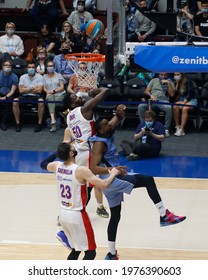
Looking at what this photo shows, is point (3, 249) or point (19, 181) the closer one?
point (3, 249)

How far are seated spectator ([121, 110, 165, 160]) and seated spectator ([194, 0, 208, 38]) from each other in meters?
3.67

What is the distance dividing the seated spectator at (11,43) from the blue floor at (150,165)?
3618 millimetres

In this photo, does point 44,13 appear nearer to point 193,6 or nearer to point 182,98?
point 193,6

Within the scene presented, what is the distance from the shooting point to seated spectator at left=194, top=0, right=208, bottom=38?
19.1m

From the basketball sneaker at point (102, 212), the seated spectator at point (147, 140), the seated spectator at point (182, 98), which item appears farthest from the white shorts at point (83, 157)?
the seated spectator at point (182, 98)

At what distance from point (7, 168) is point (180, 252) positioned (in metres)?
5.18

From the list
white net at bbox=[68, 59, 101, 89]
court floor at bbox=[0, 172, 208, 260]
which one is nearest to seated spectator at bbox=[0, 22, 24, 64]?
white net at bbox=[68, 59, 101, 89]

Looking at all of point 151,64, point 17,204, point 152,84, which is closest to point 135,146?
point 152,84

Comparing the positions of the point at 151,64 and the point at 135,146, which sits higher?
the point at 151,64

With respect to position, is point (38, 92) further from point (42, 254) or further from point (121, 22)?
point (42, 254)

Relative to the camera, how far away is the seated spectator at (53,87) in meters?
18.2

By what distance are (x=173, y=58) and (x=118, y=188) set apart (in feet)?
6.80

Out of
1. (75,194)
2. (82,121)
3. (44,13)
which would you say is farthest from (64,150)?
(44,13)

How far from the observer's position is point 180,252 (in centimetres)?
1148
